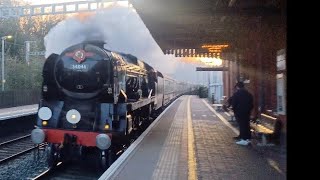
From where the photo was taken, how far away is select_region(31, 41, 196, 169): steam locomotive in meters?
8.50

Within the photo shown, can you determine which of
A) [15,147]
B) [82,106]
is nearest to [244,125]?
[82,106]

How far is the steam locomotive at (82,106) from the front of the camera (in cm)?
850

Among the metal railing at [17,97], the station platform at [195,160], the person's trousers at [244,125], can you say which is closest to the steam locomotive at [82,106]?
the station platform at [195,160]

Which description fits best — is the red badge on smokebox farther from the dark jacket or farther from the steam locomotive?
the dark jacket

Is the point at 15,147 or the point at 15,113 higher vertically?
the point at 15,113

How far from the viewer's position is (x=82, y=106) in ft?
29.6

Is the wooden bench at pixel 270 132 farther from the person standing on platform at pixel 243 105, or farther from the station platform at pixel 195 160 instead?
the person standing on platform at pixel 243 105

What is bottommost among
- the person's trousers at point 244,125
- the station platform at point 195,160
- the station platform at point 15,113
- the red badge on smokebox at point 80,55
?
the station platform at point 195,160

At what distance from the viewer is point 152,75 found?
15555mm

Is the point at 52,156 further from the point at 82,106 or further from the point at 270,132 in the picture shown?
the point at 270,132

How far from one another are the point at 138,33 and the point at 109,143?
7.50 m

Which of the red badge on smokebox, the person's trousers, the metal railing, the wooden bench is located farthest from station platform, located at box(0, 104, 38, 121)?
the wooden bench
